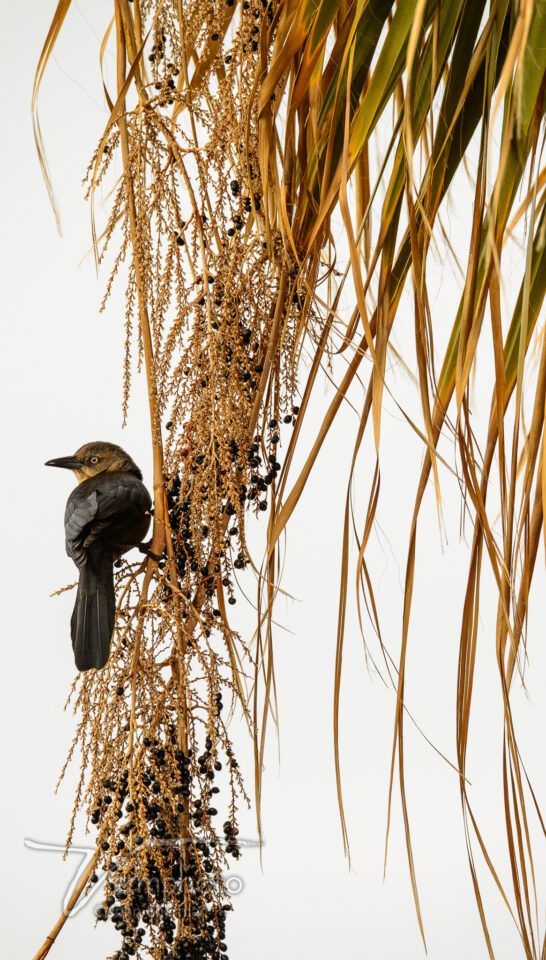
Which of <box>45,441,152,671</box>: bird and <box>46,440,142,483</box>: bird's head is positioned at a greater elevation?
<box>46,440,142,483</box>: bird's head

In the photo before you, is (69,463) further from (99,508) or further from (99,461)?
(99,508)

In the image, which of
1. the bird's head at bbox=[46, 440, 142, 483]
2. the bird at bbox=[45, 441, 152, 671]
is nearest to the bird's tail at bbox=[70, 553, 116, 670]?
the bird at bbox=[45, 441, 152, 671]

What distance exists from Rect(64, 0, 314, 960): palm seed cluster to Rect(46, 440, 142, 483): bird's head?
7 centimetres

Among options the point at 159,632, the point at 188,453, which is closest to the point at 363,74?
the point at 188,453

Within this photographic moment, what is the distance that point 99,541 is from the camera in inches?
35.0

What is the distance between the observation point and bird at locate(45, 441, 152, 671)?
84cm

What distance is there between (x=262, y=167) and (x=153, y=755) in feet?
1.60

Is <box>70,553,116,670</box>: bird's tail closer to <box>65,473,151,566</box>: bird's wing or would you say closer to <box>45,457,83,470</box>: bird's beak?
<box>65,473,151,566</box>: bird's wing

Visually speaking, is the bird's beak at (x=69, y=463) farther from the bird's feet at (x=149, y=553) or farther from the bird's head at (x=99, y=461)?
the bird's feet at (x=149, y=553)

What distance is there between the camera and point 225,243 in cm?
92

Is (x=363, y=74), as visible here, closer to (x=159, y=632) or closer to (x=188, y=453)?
(x=188, y=453)

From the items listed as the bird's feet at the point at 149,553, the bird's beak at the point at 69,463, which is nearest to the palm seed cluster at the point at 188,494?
the bird's feet at the point at 149,553

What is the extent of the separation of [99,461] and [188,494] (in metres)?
0.16

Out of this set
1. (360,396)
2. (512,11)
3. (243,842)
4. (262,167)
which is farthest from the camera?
(360,396)
